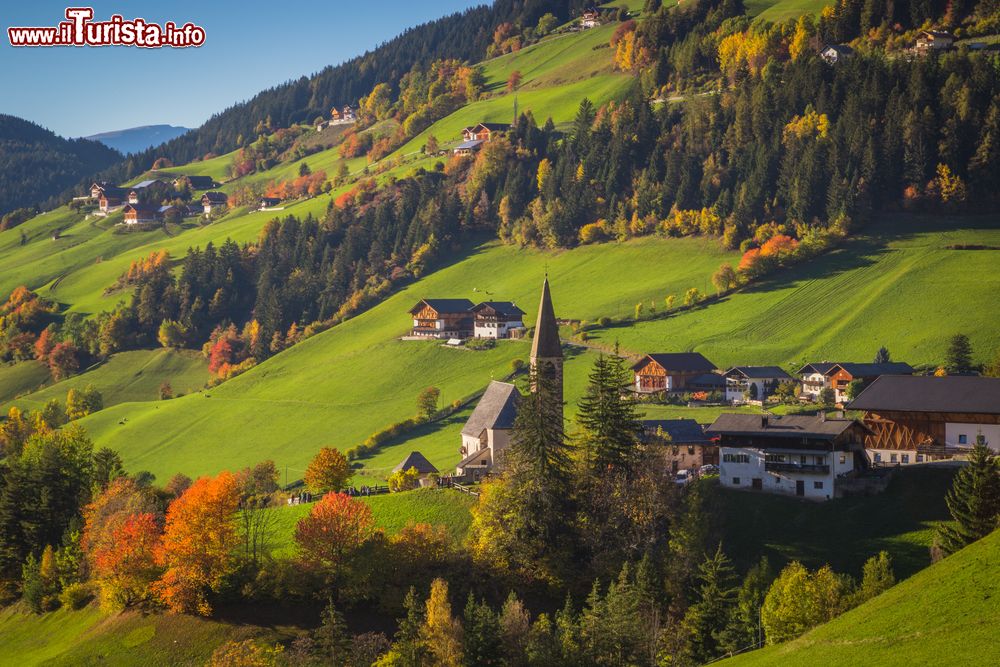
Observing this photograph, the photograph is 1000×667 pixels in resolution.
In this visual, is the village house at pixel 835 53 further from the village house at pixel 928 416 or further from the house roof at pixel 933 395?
the village house at pixel 928 416

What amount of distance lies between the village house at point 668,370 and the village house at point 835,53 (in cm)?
7596

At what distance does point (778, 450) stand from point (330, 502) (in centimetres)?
2787

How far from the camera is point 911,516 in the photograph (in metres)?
65.3

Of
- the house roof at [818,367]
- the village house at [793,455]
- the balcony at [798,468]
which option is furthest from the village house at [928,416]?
the house roof at [818,367]

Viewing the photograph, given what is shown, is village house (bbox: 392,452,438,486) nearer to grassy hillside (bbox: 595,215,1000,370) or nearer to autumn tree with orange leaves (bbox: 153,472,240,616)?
autumn tree with orange leaves (bbox: 153,472,240,616)

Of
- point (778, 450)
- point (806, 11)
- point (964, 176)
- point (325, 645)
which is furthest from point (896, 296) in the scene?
point (806, 11)

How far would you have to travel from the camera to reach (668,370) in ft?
362

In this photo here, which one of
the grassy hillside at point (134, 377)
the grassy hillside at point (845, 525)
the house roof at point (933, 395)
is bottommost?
the grassy hillside at point (134, 377)

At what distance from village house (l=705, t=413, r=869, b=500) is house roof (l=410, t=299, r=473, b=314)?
239 feet

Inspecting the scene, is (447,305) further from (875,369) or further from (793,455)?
(793,455)

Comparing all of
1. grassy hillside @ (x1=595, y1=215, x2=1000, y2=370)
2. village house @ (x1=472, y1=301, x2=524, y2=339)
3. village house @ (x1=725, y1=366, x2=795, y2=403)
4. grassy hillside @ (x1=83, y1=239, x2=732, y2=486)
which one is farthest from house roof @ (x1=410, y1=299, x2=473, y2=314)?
village house @ (x1=725, y1=366, x2=795, y2=403)

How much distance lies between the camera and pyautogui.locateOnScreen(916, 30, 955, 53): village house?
6624 inches

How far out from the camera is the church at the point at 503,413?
3487 inches

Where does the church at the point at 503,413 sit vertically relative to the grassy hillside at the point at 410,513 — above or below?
above
